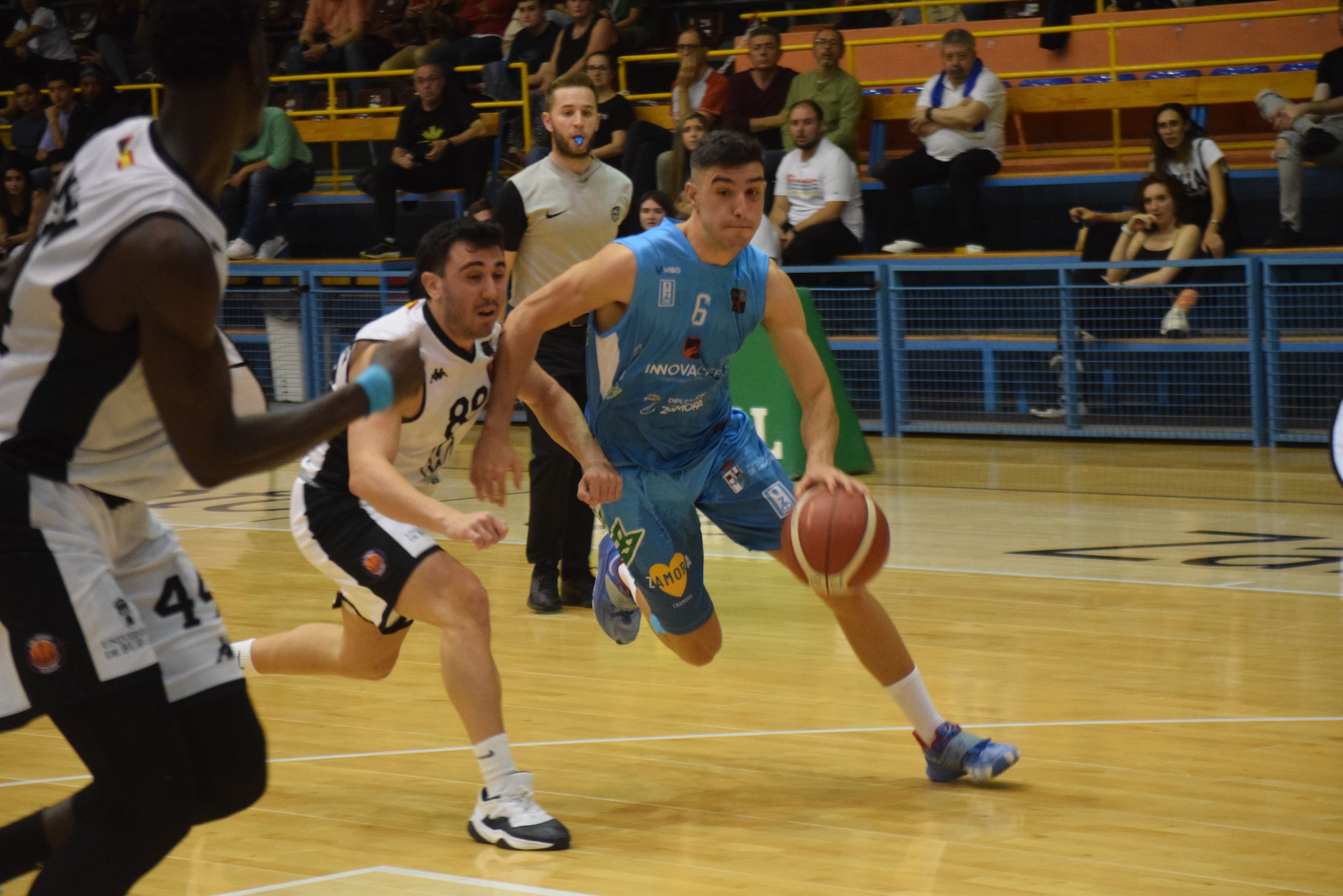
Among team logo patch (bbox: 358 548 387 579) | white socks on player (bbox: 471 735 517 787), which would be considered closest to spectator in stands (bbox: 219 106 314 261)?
team logo patch (bbox: 358 548 387 579)

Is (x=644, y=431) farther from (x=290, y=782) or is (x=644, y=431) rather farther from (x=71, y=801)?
(x=71, y=801)

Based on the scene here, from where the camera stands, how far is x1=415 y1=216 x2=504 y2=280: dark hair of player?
4.66m

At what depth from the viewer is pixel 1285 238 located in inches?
451

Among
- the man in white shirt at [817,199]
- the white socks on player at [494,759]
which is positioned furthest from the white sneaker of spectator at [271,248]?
the white socks on player at [494,759]

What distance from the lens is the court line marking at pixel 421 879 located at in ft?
12.8

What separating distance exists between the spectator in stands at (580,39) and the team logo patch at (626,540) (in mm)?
9880

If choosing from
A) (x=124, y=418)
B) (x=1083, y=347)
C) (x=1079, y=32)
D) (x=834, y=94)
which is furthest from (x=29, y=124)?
(x=124, y=418)

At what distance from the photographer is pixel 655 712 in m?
5.71

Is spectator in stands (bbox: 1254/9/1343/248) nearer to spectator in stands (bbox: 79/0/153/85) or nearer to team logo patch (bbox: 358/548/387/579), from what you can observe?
team logo patch (bbox: 358/548/387/579)

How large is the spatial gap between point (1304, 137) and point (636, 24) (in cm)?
627

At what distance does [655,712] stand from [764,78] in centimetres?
895

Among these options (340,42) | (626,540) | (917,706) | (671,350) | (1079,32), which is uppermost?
(340,42)

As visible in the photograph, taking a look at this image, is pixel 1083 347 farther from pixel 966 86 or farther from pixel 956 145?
pixel 966 86

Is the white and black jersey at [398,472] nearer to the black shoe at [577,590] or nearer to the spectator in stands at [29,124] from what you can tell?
the black shoe at [577,590]
